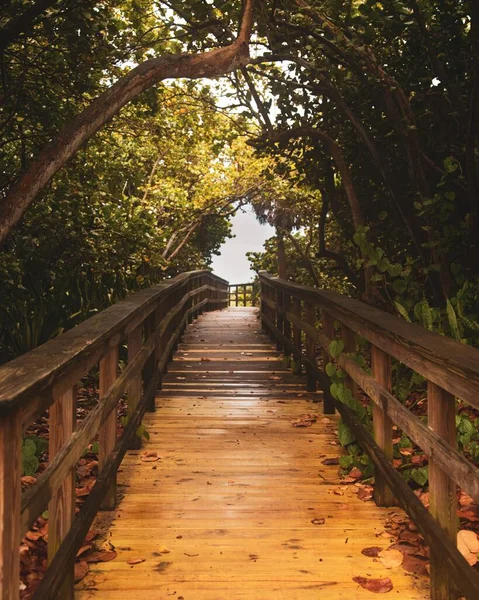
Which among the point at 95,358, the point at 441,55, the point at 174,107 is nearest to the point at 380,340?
the point at 95,358

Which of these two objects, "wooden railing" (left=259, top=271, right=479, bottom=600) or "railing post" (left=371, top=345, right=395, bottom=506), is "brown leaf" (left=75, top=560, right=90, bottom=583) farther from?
"railing post" (left=371, top=345, right=395, bottom=506)

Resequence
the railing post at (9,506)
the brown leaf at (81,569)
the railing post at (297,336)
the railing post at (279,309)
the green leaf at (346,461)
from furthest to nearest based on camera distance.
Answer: the railing post at (279,309) < the railing post at (297,336) < the green leaf at (346,461) < the brown leaf at (81,569) < the railing post at (9,506)

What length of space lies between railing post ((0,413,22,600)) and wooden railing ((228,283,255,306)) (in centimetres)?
2671

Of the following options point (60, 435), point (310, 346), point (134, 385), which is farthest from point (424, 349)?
point (310, 346)

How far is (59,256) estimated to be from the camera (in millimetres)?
7891

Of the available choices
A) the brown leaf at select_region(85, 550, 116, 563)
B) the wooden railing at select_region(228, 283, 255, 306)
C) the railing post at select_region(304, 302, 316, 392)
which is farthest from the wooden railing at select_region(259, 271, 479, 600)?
the wooden railing at select_region(228, 283, 255, 306)

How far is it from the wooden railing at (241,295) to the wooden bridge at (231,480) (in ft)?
75.5

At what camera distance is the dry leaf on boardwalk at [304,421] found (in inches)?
214

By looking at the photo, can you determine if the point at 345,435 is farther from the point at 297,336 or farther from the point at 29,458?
the point at 297,336

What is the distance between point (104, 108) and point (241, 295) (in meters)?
25.5

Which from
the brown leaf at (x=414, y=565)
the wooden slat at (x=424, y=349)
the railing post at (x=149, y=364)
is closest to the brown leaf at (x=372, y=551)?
the brown leaf at (x=414, y=565)

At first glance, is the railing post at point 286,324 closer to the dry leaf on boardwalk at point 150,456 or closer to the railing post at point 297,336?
the railing post at point 297,336

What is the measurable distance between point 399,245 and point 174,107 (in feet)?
20.2

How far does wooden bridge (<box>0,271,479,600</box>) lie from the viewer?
2.29m
